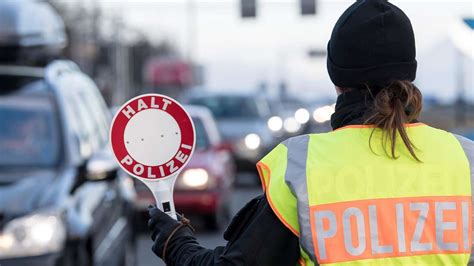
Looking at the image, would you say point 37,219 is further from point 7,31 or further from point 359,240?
point 359,240

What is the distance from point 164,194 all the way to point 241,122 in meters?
17.4

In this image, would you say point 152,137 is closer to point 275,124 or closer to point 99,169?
point 99,169

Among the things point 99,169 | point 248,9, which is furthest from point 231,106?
point 99,169

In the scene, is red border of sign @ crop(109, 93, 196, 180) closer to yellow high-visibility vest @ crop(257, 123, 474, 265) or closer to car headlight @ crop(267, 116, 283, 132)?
yellow high-visibility vest @ crop(257, 123, 474, 265)

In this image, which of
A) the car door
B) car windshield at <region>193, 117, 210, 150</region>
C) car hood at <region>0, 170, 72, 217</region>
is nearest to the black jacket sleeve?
car hood at <region>0, 170, 72, 217</region>

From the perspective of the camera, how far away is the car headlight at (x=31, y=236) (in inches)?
261

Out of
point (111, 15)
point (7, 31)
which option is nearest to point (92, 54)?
point (111, 15)

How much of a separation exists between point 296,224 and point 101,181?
506 cm

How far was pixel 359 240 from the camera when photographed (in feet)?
9.27

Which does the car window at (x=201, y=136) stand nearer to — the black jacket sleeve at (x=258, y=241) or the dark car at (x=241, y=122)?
the dark car at (x=241, y=122)

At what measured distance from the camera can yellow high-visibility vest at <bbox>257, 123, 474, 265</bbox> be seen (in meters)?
2.82

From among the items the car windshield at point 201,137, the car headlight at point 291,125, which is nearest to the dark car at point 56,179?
the car windshield at point 201,137

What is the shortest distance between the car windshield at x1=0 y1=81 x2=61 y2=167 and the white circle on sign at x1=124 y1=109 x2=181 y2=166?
4530 mm

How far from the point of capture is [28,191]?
23.2ft
